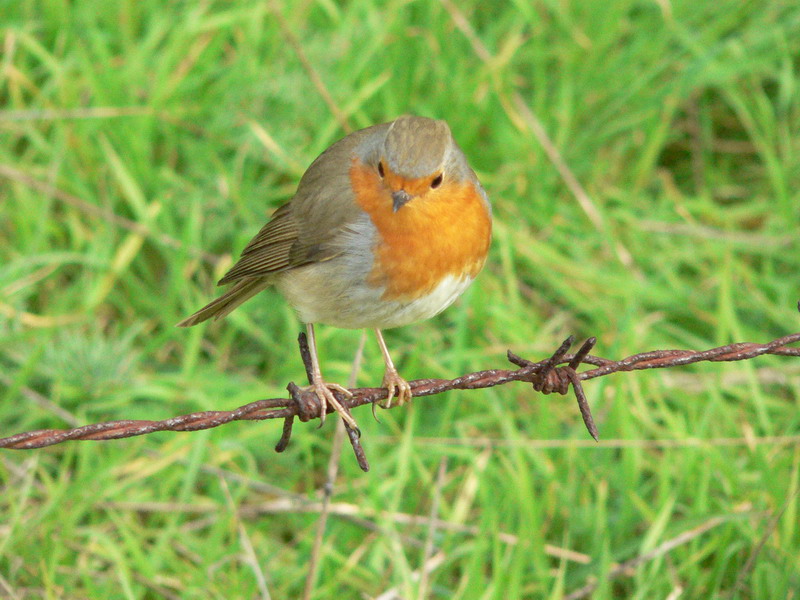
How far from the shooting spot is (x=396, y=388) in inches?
111

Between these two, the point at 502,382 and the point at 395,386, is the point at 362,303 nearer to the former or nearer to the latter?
the point at 395,386

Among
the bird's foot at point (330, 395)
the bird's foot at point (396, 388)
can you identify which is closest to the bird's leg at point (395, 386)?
the bird's foot at point (396, 388)

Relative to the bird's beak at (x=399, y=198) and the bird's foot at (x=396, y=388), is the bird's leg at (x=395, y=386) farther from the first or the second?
the bird's beak at (x=399, y=198)

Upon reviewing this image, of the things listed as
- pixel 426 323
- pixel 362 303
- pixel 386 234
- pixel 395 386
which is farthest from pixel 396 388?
pixel 426 323

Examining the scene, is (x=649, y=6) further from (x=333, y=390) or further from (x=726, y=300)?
(x=333, y=390)

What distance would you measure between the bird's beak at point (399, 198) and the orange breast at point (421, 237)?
0.06 ft

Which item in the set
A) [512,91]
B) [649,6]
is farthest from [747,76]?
[512,91]

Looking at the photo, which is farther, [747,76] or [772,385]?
[747,76]

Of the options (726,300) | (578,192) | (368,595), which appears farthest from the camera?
(578,192)

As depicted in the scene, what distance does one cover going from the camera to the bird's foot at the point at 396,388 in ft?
8.78

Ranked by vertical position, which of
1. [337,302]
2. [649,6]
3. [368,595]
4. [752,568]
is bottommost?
[752,568]

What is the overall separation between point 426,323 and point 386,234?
1309 mm

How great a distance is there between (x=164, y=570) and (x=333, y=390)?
2.72 ft

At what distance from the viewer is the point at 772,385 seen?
147 inches
